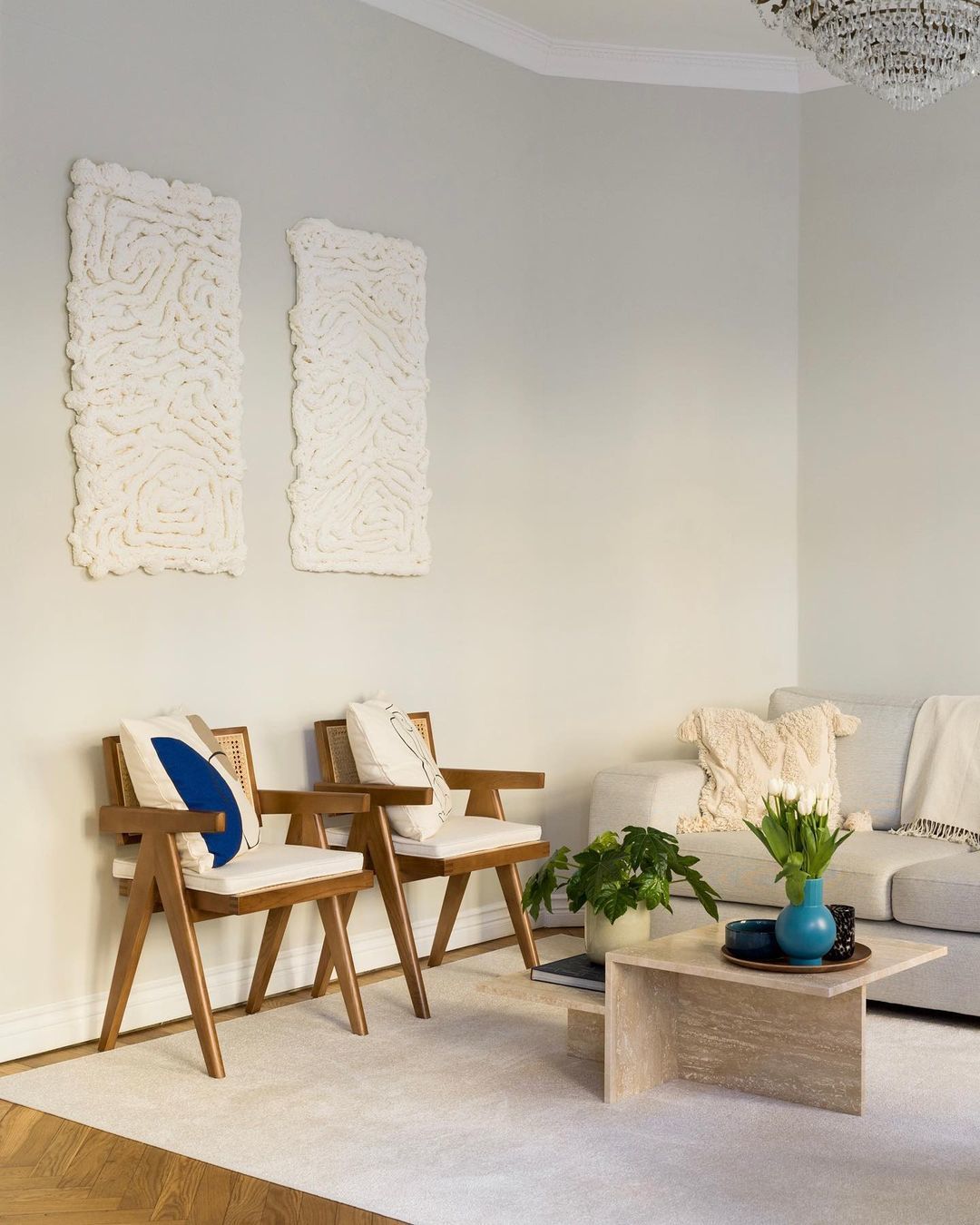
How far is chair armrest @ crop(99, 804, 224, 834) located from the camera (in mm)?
3316

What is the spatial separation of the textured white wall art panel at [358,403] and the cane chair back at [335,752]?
0.50 m

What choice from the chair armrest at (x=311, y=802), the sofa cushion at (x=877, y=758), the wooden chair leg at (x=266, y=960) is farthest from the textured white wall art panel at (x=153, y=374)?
the sofa cushion at (x=877, y=758)

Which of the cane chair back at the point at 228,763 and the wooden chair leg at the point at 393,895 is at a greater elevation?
the cane chair back at the point at 228,763

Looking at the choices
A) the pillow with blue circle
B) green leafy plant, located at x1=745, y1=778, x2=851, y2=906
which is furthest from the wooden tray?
the pillow with blue circle

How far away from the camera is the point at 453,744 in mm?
4766

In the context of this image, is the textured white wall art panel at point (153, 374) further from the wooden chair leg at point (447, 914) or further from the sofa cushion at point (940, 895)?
the sofa cushion at point (940, 895)

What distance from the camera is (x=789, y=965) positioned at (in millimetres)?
2945

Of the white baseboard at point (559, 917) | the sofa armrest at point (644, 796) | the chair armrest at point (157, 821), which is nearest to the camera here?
the chair armrest at point (157, 821)

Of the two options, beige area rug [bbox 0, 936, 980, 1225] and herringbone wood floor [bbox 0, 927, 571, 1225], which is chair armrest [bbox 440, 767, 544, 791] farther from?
herringbone wood floor [bbox 0, 927, 571, 1225]

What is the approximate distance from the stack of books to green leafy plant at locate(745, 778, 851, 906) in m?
0.52

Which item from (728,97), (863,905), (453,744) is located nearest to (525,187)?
(728,97)

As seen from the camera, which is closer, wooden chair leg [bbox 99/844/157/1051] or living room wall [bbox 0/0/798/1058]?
wooden chair leg [bbox 99/844/157/1051]

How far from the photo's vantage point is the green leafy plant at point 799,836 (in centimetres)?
300

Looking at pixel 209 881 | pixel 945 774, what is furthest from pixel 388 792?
pixel 945 774
